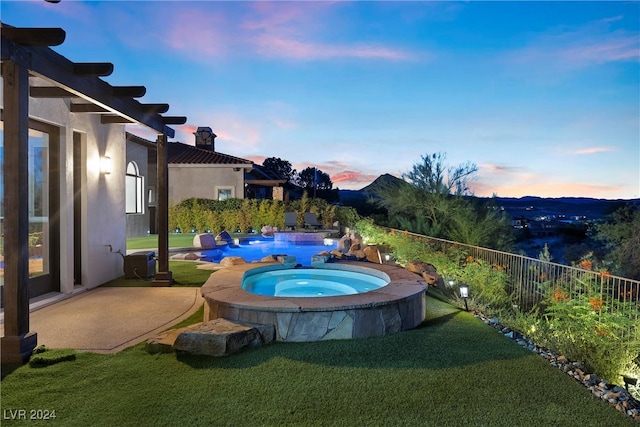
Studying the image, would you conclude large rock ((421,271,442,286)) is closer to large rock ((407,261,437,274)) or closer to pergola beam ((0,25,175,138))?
large rock ((407,261,437,274))

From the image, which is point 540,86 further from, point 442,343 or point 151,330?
point 151,330

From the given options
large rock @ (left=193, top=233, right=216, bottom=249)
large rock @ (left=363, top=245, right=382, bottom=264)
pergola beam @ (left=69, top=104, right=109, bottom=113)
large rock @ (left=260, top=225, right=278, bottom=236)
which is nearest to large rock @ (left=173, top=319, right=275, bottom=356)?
pergola beam @ (left=69, top=104, right=109, bottom=113)

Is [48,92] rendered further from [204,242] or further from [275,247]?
[275,247]

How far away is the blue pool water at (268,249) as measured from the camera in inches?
494

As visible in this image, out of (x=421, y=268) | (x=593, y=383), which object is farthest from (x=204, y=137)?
(x=593, y=383)

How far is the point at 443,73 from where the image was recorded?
15.0 meters

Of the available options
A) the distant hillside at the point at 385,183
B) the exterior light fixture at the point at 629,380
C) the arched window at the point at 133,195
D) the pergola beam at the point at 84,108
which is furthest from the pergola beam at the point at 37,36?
the distant hillside at the point at 385,183

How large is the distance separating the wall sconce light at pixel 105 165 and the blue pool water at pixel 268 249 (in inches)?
203

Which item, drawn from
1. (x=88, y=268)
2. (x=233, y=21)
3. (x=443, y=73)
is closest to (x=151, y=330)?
(x=88, y=268)

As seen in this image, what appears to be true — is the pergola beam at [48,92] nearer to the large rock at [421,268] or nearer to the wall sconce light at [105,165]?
the wall sconce light at [105,165]

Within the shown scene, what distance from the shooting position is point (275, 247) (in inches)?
592

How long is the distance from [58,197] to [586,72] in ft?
55.5

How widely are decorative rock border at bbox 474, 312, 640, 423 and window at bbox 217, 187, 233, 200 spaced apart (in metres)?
18.5

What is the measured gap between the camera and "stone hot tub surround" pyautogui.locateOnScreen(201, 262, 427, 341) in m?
4.25
